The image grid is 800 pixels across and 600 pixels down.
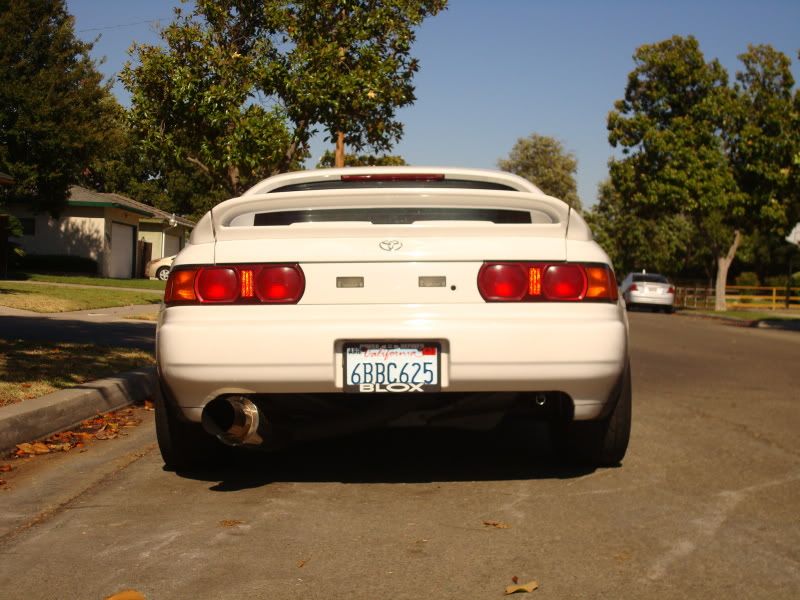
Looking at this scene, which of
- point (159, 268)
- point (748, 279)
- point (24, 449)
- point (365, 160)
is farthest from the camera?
point (748, 279)

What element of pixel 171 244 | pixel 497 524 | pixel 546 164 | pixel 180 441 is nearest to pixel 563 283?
pixel 497 524

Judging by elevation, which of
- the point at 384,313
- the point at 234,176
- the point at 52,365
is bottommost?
the point at 52,365

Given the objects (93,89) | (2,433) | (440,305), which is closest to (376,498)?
(440,305)

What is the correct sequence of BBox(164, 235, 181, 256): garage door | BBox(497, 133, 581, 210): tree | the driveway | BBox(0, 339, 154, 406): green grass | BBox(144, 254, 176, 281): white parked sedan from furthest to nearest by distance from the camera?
BBox(497, 133, 581, 210): tree
BBox(164, 235, 181, 256): garage door
BBox(144, 254, 176, 281): white parked sedan
the driveway
BBox(0, 339, 154, 406): green grass

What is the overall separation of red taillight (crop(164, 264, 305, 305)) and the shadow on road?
22.2ft

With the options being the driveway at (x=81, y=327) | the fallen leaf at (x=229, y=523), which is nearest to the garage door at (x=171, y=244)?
the driveway at (x=81, y=327)

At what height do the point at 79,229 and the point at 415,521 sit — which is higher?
the point at 79,229

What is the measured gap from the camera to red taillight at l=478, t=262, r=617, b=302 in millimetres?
4520

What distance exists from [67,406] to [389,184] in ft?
9.10

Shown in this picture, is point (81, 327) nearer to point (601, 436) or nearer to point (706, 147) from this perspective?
point (601, 436)

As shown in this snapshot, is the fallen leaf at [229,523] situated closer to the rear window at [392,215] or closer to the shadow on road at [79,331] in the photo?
the rear window at [392,215]

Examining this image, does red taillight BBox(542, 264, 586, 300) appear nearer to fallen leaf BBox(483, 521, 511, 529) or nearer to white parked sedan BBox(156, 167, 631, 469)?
white parked sedan BBox(156, 167, 631, 469)

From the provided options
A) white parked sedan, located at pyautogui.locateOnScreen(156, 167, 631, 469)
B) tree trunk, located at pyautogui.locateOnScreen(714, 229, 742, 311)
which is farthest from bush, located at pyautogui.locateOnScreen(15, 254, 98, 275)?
white parked sedan, located at pyautogui.locateOnScreen(156, 167, 631, 469)

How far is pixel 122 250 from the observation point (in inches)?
1672
